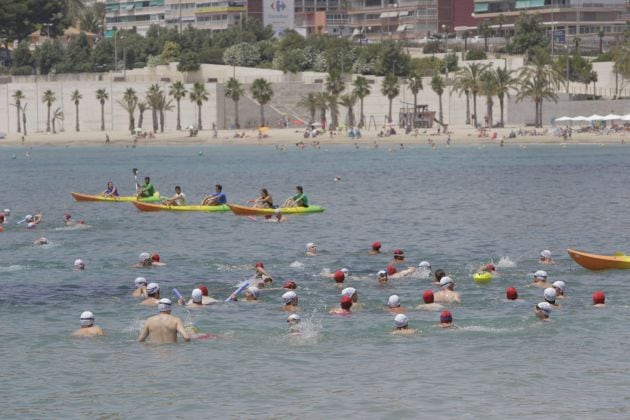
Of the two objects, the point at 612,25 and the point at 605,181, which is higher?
the point at 612,25

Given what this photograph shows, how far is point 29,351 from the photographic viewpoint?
27.4 meters

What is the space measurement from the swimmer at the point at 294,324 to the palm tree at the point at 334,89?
115m

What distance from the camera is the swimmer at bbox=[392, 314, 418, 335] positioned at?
91.5ft

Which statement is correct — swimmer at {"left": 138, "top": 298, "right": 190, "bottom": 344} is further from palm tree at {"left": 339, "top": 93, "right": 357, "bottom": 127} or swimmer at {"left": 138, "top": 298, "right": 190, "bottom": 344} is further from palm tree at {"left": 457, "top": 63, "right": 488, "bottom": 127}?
palm tree at {"left": 339, "top": 93, "right": 357, "bottom": 127}

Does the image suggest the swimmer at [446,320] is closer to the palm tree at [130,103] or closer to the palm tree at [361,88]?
the palm tree at [361,88]

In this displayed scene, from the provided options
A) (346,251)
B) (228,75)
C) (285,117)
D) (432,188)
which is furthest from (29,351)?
(228,75)

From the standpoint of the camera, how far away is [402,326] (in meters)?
28.0

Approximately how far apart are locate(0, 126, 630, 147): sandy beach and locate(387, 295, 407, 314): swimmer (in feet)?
301

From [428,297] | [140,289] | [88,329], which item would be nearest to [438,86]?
[140,289]

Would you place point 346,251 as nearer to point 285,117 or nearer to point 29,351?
point 29,351

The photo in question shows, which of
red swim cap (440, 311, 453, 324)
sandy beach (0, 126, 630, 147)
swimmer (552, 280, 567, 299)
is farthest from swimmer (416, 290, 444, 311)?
sandy beach (0, 126, 630, 147)

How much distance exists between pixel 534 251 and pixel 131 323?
58.5 ft

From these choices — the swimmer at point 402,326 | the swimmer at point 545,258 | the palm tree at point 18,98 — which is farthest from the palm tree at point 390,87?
the swimmer at point 402,326

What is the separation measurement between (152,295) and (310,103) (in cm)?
11350
